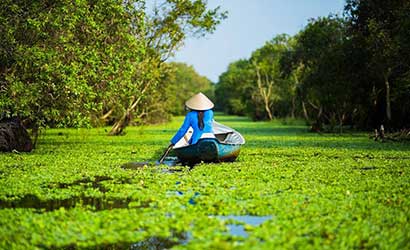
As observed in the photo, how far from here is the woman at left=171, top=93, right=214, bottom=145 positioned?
559 inches

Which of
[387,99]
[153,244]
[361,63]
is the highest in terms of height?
[361,63]

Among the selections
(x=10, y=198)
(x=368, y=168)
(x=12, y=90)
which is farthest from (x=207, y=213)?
(x=12, y=90)

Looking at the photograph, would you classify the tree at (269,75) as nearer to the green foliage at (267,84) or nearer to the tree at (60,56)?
the green foliage at (267,84)

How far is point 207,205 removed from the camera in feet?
26.1

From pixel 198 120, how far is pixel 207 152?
1418 millimetres

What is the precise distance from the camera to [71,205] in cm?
812

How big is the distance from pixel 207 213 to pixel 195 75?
123540 millimetres

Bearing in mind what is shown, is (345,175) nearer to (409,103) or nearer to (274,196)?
(274,196)

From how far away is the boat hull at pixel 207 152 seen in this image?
13.1 metres

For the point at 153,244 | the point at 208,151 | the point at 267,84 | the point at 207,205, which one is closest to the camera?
the point at 153,244

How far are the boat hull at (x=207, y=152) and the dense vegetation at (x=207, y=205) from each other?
407 mm

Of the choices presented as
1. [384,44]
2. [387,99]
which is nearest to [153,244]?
[384,44]

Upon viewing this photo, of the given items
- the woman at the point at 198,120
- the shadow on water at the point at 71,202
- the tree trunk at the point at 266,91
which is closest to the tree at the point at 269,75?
the tree trunk at the point at 266,91

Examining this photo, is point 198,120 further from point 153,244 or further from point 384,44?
point 384,44
